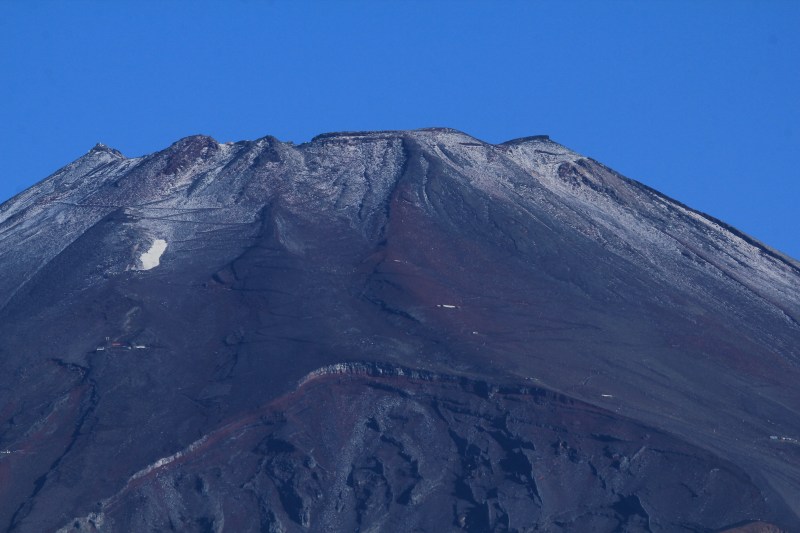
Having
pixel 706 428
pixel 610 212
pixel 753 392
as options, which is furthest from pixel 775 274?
pixel 706 428

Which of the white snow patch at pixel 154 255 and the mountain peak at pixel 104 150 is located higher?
the mountain peak at pixel 104 150

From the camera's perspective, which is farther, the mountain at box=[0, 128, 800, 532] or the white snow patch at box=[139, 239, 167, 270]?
the white snow patch at box=[139, 239, 167, 270]

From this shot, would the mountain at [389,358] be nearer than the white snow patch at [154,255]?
Yes

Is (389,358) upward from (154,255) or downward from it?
downward

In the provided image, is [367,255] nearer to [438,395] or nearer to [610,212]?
[438,395]
